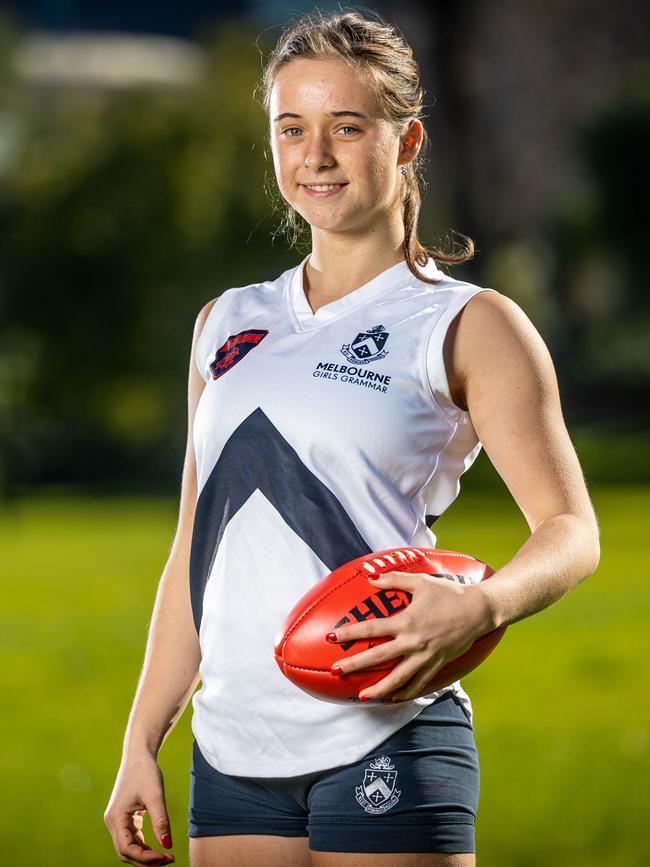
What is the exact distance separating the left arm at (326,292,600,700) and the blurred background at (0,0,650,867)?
101 cm

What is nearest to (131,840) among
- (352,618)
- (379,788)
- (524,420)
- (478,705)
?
(379,788)

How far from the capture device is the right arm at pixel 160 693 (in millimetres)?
2402

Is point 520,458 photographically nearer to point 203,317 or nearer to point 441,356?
point 441,356

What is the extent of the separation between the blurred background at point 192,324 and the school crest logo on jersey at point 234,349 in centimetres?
74

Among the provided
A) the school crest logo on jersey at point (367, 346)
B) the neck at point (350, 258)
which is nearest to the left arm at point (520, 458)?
the school crest logo on jersey at point (367, 346)

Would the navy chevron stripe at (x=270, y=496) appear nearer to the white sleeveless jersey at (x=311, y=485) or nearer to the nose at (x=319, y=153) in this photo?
the white sleeveless jersey at (x=311, y=485)

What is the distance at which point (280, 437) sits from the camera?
2232 millimetres

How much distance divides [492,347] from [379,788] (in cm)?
68

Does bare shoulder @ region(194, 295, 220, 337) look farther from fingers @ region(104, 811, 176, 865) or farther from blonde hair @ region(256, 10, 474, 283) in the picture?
fingers @ region(104, 811, 176, 865)

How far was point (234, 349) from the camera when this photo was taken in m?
2.38

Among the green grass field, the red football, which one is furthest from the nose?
the green grass field

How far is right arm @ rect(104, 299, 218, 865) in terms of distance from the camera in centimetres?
240

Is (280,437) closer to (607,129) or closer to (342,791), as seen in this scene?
(342,791)

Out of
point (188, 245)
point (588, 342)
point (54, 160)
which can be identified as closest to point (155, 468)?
point (188, 245)
